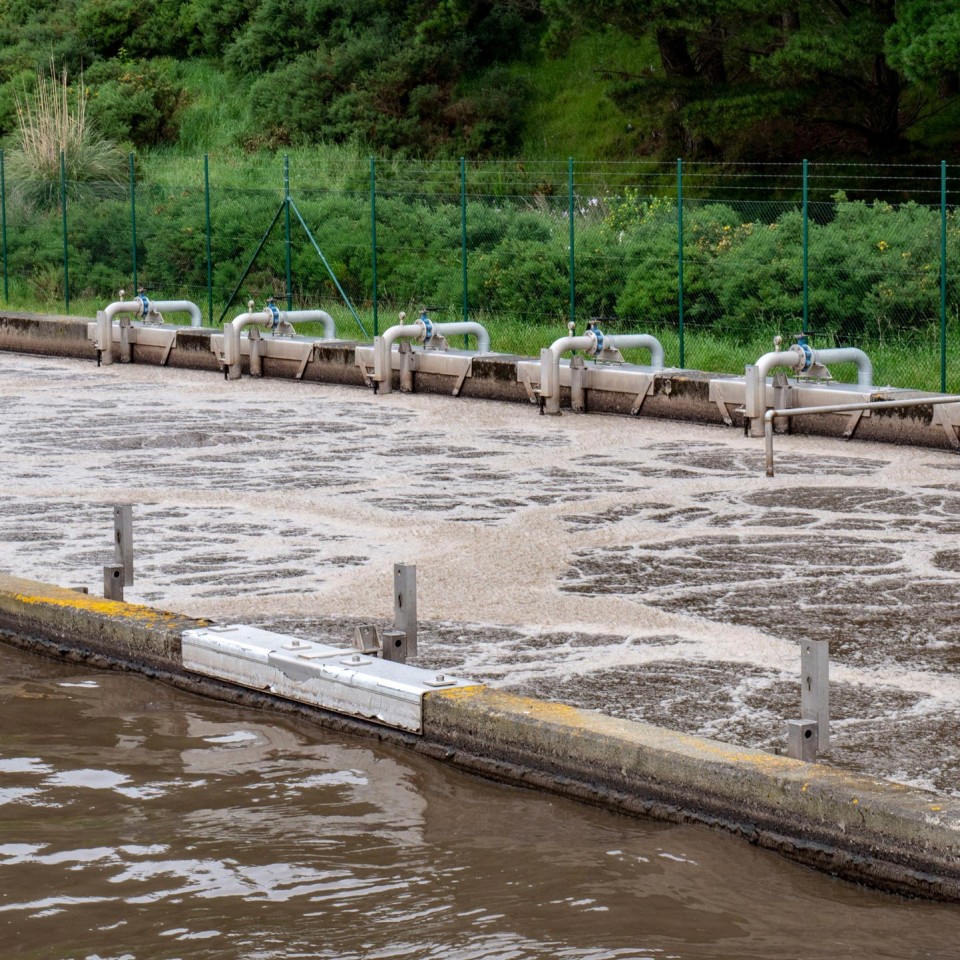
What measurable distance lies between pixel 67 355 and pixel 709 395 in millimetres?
11282

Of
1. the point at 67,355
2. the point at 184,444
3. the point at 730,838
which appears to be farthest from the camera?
the point at 67,355

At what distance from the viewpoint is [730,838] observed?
6.18 meters

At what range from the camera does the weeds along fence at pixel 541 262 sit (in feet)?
63.6

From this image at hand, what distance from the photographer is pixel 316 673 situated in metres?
7.62

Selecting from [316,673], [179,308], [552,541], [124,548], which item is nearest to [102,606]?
[124,548]

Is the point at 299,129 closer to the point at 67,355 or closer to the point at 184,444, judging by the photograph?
the point at 67,355

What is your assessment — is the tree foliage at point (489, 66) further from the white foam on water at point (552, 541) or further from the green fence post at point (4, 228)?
the white foam on water at point (552, 541)

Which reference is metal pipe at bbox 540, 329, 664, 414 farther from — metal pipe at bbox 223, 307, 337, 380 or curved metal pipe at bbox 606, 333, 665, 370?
metal pipe at bbox 223, 307, 337, 380

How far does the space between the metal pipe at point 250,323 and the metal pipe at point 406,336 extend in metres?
2.02

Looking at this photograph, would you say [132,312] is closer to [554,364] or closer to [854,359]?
[554,364]

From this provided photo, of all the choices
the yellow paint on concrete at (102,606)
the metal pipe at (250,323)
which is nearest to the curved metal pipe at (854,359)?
the metal pipe at (250,323)

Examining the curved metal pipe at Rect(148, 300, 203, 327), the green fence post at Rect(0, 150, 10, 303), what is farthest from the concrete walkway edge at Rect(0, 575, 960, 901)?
the green fence post at Rect(0, 150, 10, 303)

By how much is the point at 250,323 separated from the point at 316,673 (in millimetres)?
14761

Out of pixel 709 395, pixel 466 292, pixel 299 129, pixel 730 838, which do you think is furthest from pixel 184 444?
pixel 299 129
